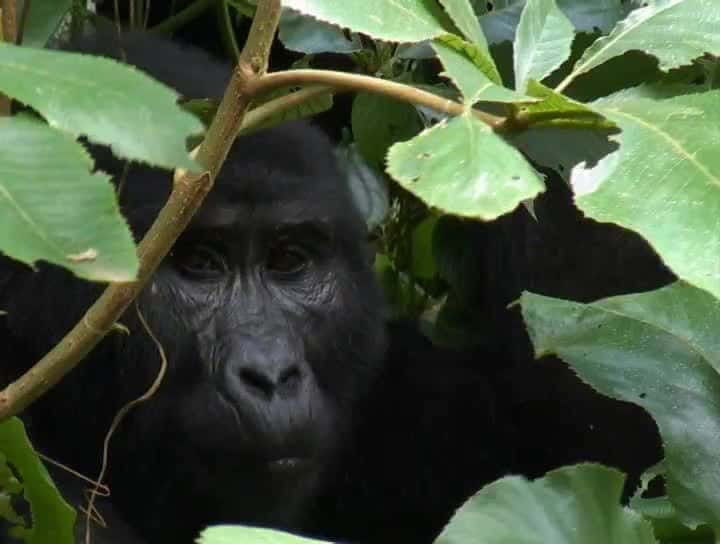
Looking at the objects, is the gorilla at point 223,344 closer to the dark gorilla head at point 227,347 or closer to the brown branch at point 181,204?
the dark gorilla head at point 227,347

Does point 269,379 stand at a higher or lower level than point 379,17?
lower

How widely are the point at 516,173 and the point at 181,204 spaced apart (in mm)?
290

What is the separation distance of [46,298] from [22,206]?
131cm

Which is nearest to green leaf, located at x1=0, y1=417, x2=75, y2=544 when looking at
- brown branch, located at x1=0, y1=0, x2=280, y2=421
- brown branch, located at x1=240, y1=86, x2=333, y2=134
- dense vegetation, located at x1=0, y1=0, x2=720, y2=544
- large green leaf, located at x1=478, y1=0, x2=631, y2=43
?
dense vegetation, located at x1=0, y1=0, x2=720, y2=544

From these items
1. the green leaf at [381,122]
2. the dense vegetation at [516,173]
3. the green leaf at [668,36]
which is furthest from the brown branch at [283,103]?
the green leaf at [381,122]

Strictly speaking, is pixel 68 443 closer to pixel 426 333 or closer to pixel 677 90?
pixel 426 333

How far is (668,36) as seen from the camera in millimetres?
1235

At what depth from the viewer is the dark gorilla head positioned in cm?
A: 196

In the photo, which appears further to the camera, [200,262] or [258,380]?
[200,262]

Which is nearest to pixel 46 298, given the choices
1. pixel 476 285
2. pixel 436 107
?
pixel 476 285

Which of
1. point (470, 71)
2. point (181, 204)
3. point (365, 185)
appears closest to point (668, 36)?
point (470, 71)

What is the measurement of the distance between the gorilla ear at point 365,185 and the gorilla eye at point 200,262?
0.37 m

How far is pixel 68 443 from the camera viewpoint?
2.23m

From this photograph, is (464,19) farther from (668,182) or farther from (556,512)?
(556,512)
